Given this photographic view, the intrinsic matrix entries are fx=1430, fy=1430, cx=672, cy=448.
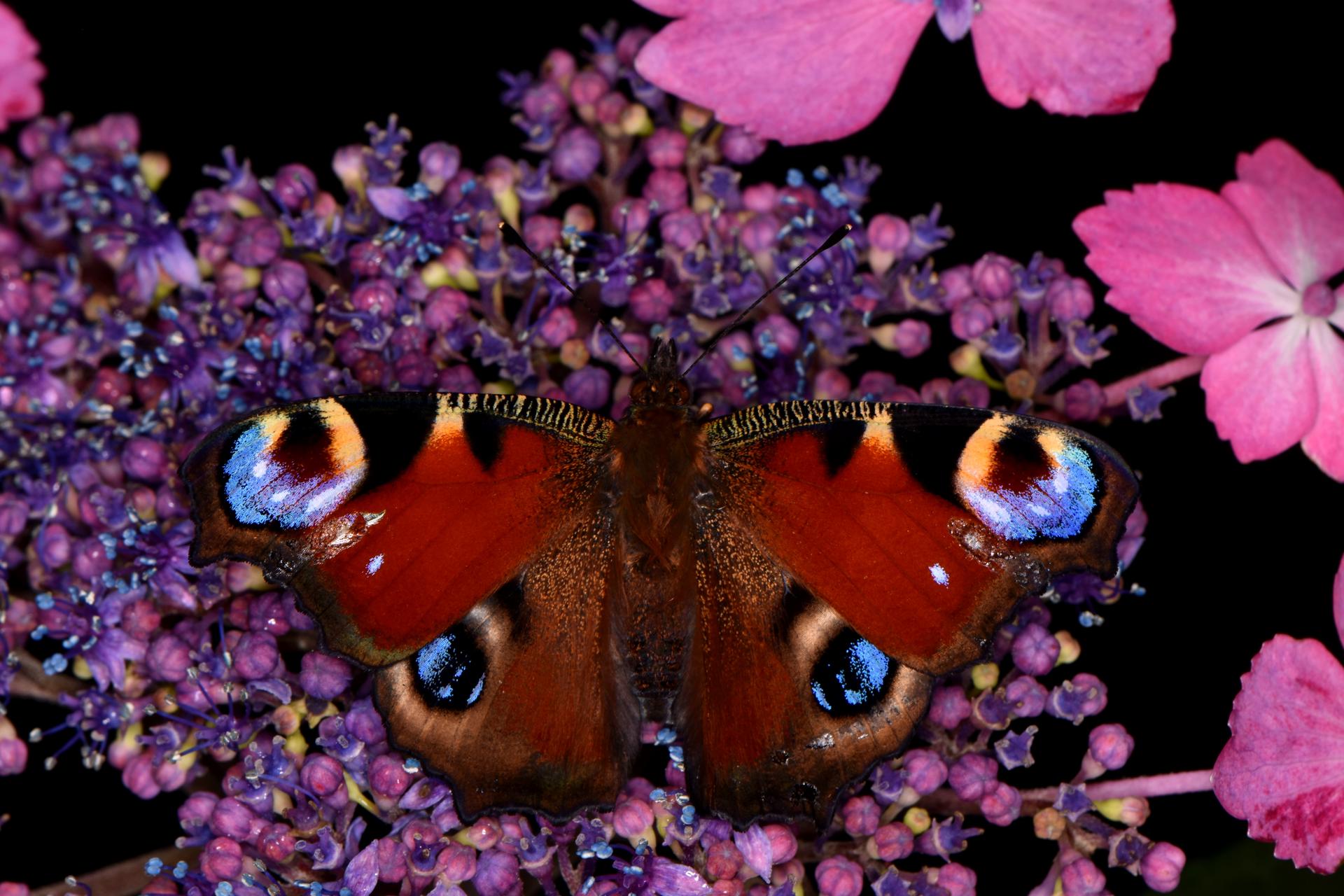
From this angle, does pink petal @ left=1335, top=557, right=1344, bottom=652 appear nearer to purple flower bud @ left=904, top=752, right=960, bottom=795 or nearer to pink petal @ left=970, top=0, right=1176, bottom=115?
purple flower bud @ left=904, top=752, right=960, bottom=795

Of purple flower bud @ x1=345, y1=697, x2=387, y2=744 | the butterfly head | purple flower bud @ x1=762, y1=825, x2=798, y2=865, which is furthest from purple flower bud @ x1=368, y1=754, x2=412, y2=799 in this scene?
the butterfly head

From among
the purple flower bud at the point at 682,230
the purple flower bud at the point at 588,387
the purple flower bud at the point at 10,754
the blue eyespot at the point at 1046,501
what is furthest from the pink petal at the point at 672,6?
the purple flower bud at the point at 10,754

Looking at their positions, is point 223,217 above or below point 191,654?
above

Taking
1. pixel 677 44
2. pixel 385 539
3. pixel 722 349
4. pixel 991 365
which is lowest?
pixel 991 365

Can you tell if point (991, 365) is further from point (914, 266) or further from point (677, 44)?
point (677, 44)

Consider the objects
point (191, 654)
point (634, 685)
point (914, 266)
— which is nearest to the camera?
point (634, 685)

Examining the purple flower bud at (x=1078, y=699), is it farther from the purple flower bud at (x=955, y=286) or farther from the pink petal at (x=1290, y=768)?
the purple flower bud at (x=955, y=286)

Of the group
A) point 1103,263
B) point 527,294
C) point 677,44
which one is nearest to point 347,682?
point 527,294
